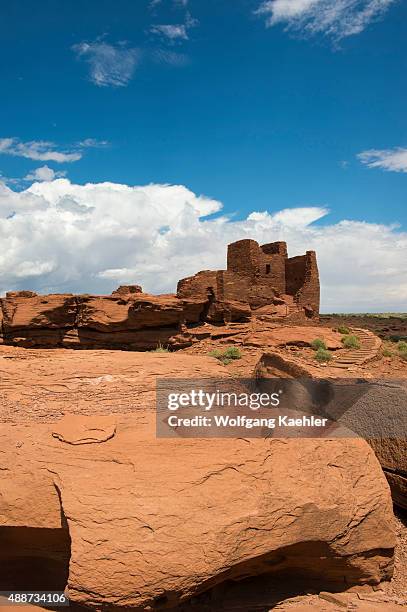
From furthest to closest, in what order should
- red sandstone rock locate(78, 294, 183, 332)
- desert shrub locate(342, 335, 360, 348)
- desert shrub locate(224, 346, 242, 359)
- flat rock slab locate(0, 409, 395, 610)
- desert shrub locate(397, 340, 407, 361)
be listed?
red sandstone rock locate(78, 294, 183, 332) → desert shrub locate(342, 335, 360, 348) → desert shrub locate(224, 346, 242, 359) → desert shrub locate(397, 340, 407, 361) → flat rock slab locate(0, 409, 395, 610)

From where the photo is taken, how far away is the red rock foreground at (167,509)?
3.06 m


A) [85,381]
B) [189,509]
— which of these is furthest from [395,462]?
[85,381]

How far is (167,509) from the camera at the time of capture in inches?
127

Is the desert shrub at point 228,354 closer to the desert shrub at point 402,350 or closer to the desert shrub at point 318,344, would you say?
the desert shrub at point 318,344

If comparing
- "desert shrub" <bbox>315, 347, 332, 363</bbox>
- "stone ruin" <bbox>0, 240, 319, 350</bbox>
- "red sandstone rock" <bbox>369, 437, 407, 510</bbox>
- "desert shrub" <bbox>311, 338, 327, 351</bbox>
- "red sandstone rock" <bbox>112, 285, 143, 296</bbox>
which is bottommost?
"red sandstone rock" <bbox>369, 437, 407, 510</bbox>

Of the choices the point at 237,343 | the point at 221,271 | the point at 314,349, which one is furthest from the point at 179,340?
the point at 314,349

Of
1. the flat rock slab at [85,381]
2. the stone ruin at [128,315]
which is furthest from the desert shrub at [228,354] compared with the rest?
the flat rock slab at [85,381]

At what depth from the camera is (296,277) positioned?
2519cm

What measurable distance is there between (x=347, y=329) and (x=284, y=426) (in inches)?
661

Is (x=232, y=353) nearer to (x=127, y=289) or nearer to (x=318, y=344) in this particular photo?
(x=318, y=344)

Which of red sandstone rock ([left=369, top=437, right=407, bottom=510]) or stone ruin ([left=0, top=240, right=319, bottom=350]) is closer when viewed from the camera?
red sandstone rock ([left=369, top=437, right=407, bottom=510])

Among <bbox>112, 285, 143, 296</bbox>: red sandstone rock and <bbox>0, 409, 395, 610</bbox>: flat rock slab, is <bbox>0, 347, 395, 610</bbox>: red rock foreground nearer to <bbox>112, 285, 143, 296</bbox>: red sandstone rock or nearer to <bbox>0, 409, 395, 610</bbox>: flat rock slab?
<bbox>0, 409, 395, 610</bbox>: flat rock slab

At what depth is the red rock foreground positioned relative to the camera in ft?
10.1

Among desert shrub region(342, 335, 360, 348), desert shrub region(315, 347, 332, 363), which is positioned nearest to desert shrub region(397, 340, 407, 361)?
desert shrub region(342, 335, 360, 348)
